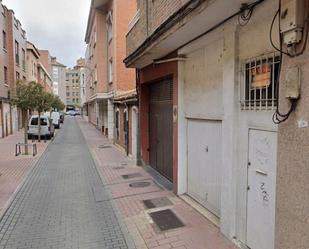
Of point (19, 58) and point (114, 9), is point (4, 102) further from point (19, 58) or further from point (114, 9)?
point (114, 9)

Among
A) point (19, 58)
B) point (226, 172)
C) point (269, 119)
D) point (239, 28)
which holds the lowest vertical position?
point (226, 172)

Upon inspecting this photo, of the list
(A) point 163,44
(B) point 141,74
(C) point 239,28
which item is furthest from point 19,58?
(C) point 239,28

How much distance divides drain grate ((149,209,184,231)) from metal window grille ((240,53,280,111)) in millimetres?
2473

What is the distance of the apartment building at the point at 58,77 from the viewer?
95000mm

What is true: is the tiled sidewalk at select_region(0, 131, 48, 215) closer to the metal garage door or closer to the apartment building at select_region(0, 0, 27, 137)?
the metal garage door

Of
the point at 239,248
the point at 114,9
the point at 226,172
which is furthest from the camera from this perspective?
the point at 114,9

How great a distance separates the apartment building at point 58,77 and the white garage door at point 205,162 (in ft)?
303

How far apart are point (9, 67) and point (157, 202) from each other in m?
24.8

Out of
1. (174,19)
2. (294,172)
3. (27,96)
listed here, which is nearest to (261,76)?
(294,172)

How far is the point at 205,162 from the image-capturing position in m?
6.11

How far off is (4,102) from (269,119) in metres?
23.6

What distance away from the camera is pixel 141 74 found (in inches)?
435

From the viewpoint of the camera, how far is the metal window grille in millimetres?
3773

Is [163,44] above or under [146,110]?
above
